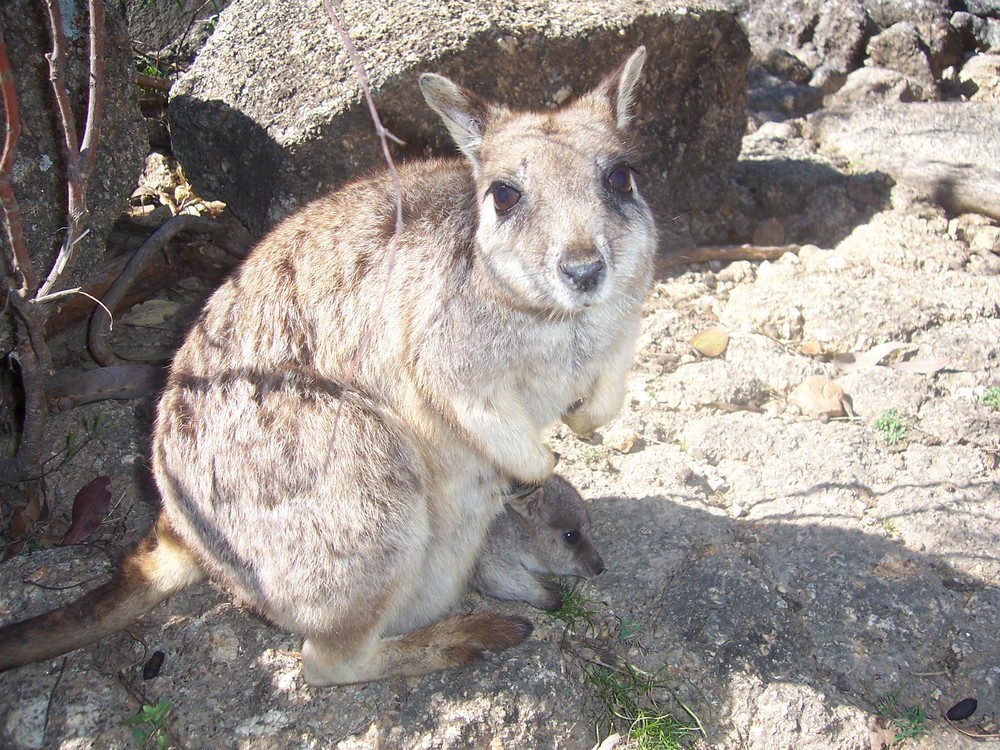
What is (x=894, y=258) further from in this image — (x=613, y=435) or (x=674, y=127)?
(x=613, y=435)

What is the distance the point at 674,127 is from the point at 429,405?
12.4 feet

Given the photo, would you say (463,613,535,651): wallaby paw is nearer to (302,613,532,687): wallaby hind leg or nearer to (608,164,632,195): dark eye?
(302,613,532,687): wallaby hind leg

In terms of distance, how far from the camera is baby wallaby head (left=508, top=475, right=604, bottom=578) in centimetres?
466

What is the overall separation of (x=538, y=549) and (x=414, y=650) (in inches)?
37.9

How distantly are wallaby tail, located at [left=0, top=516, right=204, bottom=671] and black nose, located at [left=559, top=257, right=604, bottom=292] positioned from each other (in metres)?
2.11

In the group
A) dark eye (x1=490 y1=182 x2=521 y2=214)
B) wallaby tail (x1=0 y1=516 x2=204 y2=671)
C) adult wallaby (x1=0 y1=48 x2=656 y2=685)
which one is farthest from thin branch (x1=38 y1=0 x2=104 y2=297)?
dark eye (x1=490 y1=182 x2=521 y2=214)

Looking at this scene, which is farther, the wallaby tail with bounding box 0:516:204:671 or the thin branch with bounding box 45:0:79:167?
the wallaby tail with bounding box 0:516:204:671

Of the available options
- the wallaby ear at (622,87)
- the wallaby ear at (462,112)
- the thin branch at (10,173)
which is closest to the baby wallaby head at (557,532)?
the wallaby ear at (462,112)

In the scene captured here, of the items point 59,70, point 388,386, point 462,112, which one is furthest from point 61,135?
point 388,386

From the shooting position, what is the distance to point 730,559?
14.9 ft

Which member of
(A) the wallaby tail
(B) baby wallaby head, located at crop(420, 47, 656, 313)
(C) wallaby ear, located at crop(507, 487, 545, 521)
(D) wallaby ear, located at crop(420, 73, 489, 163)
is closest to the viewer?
(B) baby wallaby head, located at crop(420, 47, 656, 313)

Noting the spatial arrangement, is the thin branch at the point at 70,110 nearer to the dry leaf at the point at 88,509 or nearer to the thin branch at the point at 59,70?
the thin branch at the point at 59,70

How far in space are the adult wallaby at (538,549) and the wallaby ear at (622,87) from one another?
6.26 feet

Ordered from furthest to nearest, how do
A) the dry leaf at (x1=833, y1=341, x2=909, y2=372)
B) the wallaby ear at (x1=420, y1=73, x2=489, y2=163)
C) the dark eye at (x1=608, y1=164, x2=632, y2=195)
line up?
the dry leaf at (x1=833, y1=341, x2=909, y2=372)
the wallaby ear at (x1=420, y1=73, x2=489, y2=163)
the dark eye at (x1=608, y1=164, x2=632, y2=195)
